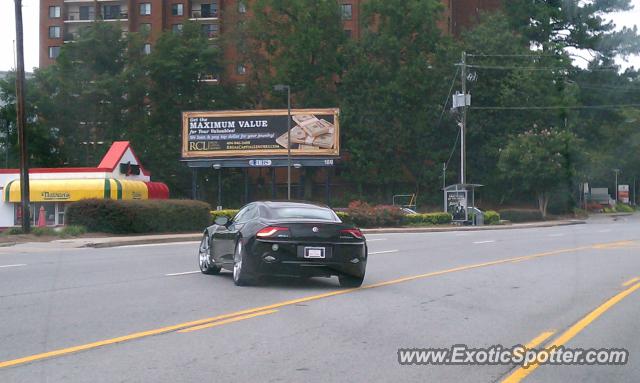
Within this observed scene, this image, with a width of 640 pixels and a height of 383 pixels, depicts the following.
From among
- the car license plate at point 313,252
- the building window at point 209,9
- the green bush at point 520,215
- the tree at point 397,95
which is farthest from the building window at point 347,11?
the car license plate at point 313,252

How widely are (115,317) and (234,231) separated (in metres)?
4.38

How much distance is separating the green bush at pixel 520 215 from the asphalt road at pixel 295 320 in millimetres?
40374

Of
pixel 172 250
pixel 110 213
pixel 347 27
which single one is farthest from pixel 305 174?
pixel 172 250

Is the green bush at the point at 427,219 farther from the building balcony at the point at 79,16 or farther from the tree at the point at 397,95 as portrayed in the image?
the building balcony at the point at 79,16

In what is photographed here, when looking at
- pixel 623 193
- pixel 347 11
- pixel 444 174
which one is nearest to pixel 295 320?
pixel 444 174

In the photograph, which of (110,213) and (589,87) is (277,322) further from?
(589,87)

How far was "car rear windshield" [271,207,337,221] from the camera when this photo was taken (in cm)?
1456

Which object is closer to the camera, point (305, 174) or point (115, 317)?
point (115, 317)

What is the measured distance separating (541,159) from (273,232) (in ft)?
165

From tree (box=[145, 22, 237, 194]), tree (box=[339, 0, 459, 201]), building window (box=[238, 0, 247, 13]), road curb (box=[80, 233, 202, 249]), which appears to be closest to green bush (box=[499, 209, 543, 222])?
tree (box=[339, 0, 459, 201])

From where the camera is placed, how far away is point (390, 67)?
67875mm

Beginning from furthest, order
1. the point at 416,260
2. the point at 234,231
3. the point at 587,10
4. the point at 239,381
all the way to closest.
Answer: the point at 587,10 < the point at 416,260 < the point at 234,231 < the point at 239,381
